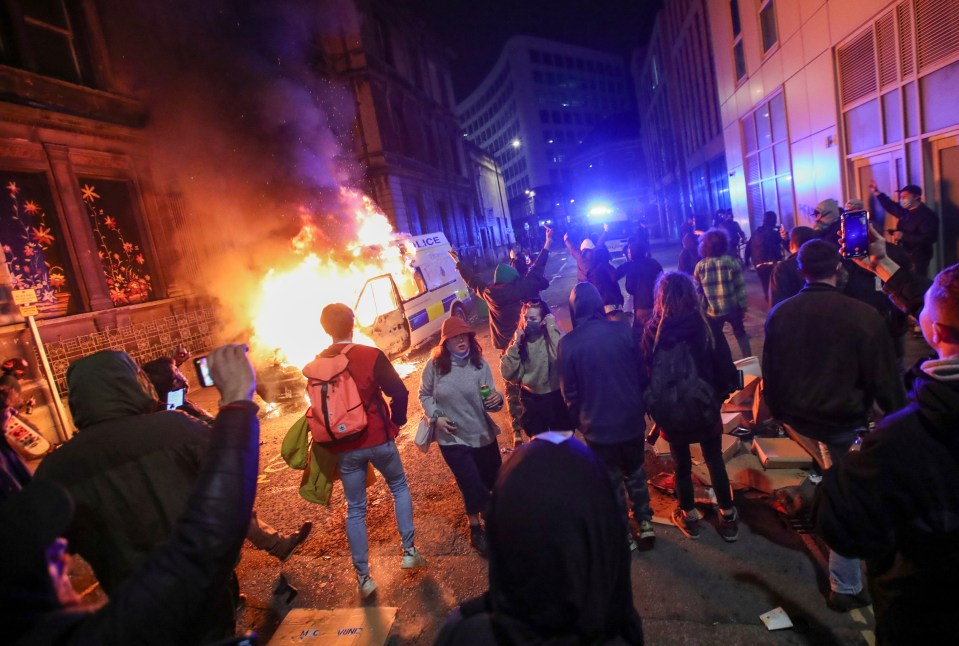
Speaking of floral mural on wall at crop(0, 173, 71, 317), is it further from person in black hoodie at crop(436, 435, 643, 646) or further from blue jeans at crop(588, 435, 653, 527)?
person in black hoodie at crop(436, 435, 643, 646)

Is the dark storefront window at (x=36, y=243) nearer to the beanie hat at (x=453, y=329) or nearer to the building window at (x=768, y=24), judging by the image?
the beanie hat at (x=453, y=329)

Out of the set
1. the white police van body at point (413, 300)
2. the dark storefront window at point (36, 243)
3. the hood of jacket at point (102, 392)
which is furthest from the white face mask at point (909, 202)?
the dark storefront window at point (36, 243)

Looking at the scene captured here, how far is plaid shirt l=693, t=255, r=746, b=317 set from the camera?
231 inches

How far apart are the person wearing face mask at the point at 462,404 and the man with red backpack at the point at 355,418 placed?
266mm

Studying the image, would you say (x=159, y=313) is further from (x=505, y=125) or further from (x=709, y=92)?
(x=505, y=125)

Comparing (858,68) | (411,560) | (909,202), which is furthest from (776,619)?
(858,68)

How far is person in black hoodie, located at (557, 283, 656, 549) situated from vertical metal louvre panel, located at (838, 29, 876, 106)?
27.9 ft

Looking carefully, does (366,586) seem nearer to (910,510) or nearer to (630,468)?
(630,468)

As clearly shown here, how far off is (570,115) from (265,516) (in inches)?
3561

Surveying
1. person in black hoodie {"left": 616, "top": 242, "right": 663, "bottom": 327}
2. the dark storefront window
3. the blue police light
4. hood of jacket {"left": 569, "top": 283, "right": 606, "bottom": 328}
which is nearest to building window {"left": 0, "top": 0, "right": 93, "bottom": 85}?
the dark storefront window

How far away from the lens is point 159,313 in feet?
42.5

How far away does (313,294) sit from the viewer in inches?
407

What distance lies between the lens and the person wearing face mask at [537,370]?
13.2 feet

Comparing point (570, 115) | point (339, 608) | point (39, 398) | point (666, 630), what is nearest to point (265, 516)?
point (339, 608)
